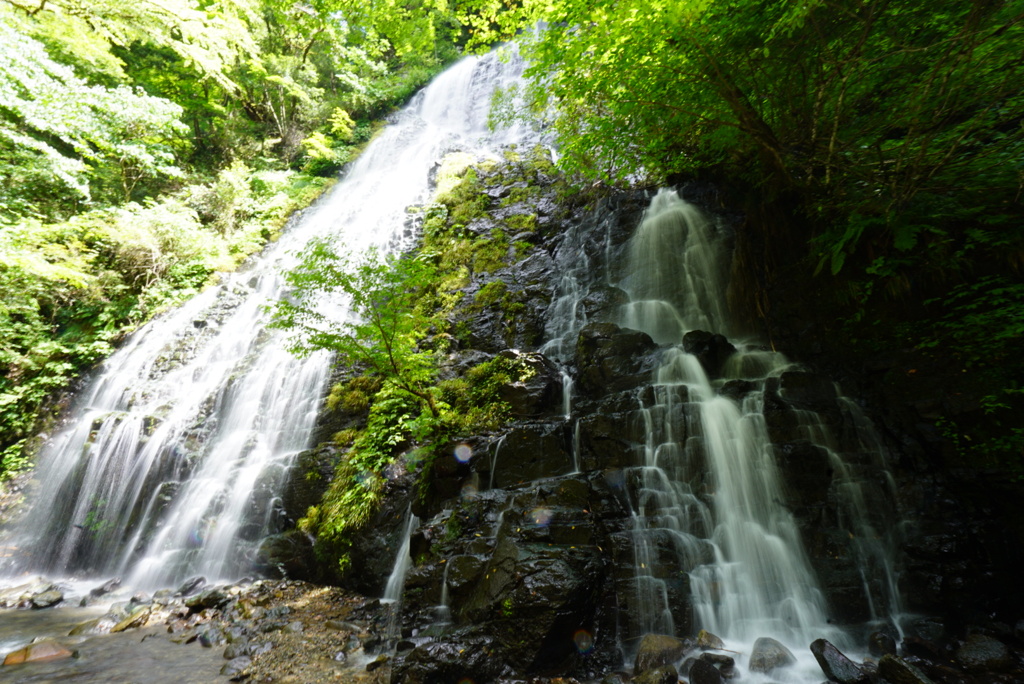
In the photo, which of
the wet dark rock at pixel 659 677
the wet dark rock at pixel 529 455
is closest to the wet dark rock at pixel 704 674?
the wet dark rock at pixel 659 677

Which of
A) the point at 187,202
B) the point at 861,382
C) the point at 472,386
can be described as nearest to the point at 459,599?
the point at 472,386

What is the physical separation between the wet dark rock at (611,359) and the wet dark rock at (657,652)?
124 inches

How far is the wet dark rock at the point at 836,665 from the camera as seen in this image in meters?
3.29

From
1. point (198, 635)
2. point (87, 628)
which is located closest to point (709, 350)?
point (198, 635)

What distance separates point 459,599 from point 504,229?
9343mm

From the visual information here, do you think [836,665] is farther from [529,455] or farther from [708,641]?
[529,455]

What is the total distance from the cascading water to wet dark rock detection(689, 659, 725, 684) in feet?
1.76

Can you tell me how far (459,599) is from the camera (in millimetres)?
4473

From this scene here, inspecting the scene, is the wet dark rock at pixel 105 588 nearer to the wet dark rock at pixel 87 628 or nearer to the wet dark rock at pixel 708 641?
the wet dark rock at pixel 87 628

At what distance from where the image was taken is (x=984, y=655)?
11.1 feet

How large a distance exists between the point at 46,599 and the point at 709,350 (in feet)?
35.1

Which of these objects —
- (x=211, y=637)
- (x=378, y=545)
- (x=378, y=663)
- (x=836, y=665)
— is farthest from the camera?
(x=378, y=545)

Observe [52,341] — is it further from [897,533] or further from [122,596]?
[897,533]

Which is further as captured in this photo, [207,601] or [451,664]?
[207,601]
